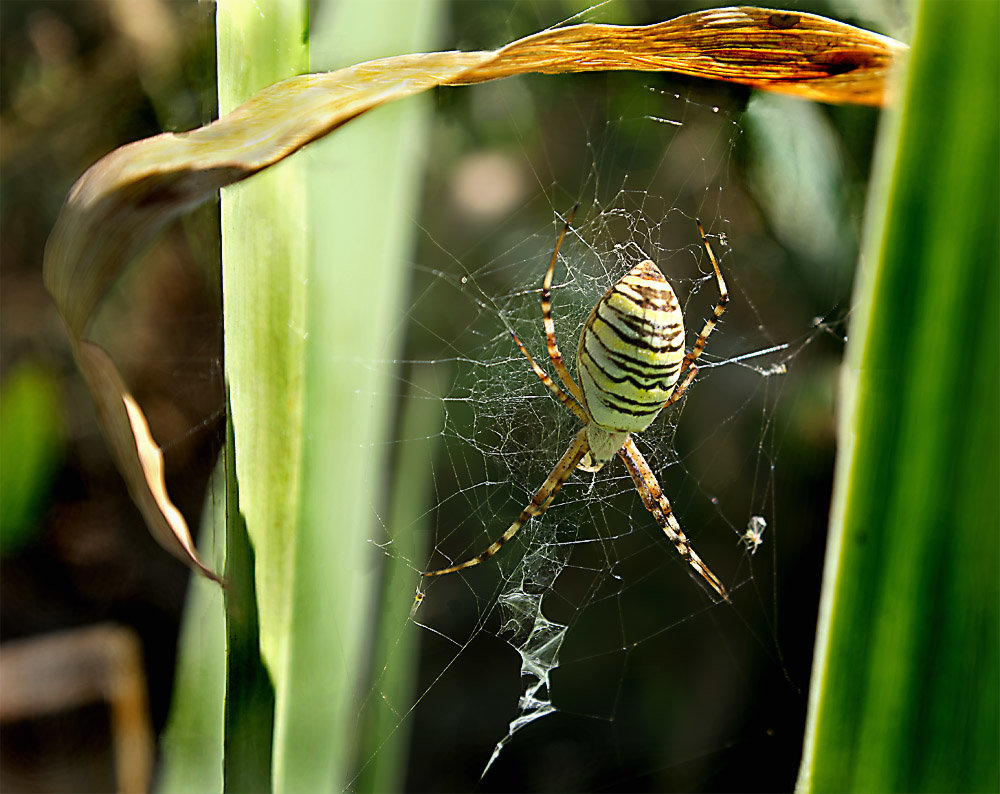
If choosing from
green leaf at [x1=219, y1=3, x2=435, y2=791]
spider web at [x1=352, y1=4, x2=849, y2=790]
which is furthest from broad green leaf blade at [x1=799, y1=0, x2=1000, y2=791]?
spider web at [x1=352, y1=4, x2=849, y2=790]

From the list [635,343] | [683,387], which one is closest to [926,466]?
[635,343]

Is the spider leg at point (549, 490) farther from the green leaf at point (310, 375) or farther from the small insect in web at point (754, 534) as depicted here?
the green leaf at point (310, 375)

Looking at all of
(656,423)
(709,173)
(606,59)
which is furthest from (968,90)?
(656,423)

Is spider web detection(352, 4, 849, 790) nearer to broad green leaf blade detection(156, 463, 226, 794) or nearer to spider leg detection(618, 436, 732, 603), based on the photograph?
spider leg detection(618, 436, 732, 603)

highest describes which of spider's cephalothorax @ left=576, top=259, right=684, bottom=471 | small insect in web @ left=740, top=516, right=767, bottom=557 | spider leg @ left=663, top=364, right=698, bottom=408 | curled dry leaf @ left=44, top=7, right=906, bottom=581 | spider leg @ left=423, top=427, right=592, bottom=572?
curled dry leaf @ left=44, top=7, right=906, bottom=581

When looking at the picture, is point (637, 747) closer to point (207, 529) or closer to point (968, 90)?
point (207, 529)

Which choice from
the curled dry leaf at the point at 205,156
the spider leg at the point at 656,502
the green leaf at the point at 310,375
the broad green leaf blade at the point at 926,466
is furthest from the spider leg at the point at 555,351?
the broad green leaf blade at the point at 926,466

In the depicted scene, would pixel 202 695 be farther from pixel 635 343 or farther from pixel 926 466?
pixel 926 466
